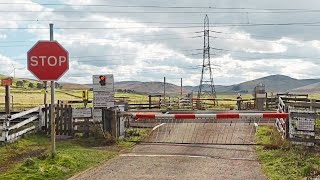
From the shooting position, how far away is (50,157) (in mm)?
12922

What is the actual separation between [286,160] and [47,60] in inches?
260

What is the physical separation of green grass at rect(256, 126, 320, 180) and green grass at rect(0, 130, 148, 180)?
14.0 ft

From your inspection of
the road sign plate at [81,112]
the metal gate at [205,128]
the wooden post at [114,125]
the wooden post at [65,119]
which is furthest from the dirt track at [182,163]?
the wooden post at [65,119]

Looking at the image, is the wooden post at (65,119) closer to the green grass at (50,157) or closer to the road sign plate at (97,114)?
the green grass at (50,157)

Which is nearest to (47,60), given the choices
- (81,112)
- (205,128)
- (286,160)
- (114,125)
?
(114,125)

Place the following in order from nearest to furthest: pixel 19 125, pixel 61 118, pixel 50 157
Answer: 1. pixel 50 157
2. pixel 19 125
3. pixel 61 118

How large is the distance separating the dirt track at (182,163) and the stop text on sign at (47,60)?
287cm

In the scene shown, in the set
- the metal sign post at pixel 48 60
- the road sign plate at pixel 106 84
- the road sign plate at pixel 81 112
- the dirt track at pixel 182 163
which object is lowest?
the dirt track at pixel 182 163

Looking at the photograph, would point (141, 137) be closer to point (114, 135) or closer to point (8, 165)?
point (114, 135)

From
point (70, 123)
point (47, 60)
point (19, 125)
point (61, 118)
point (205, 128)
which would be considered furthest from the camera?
point (205, 128)

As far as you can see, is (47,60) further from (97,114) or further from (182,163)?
(97,114)

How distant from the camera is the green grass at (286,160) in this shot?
1130 cm

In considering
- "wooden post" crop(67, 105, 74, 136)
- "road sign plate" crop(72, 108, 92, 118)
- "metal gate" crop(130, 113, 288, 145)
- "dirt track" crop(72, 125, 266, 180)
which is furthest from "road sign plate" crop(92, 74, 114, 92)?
"dirt track" crop(72, 125, 266, 180)

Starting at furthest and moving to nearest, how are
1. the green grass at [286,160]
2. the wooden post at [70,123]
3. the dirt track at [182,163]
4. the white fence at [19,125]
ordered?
the wooden post at [70,123] < the white fence at [19,125] < the dirt track at [182,163] < the green grass at [286,160]
